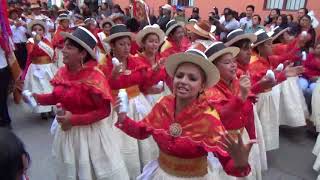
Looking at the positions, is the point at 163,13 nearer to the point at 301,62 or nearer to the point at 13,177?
the point at 301,62

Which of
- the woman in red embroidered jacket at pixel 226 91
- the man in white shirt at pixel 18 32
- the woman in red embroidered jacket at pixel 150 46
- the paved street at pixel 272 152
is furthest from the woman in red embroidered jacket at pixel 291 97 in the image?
the man in white shirt at pixel 18 32

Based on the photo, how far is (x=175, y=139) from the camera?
273cm

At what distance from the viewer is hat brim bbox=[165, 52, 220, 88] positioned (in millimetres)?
2689

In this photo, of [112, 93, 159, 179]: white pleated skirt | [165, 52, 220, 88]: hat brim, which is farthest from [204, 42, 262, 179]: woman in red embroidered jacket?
[112, 93, 159, 179]: white pleated skirt

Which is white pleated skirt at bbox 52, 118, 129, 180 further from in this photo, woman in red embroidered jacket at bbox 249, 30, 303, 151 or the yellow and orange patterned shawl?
woman in red embroidered jacket at bbox 249, 30, 303, 151

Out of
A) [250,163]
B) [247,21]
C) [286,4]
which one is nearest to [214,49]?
[250,163]

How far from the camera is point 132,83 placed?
464cm

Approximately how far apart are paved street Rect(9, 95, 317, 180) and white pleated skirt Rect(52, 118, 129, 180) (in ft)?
4.63

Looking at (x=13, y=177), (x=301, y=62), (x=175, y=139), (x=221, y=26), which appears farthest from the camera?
(x=221, y=26)

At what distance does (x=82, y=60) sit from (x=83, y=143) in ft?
2.58

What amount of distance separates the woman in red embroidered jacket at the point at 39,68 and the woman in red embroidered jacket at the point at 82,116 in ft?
11.6

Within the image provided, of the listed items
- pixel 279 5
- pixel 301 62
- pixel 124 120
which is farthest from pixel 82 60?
pixel 279 5

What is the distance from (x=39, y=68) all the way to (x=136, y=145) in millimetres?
3426

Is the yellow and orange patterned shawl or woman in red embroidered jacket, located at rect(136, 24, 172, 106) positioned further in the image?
woman in red embroidered jacket, located at rect(136, 24, 172, 106)
